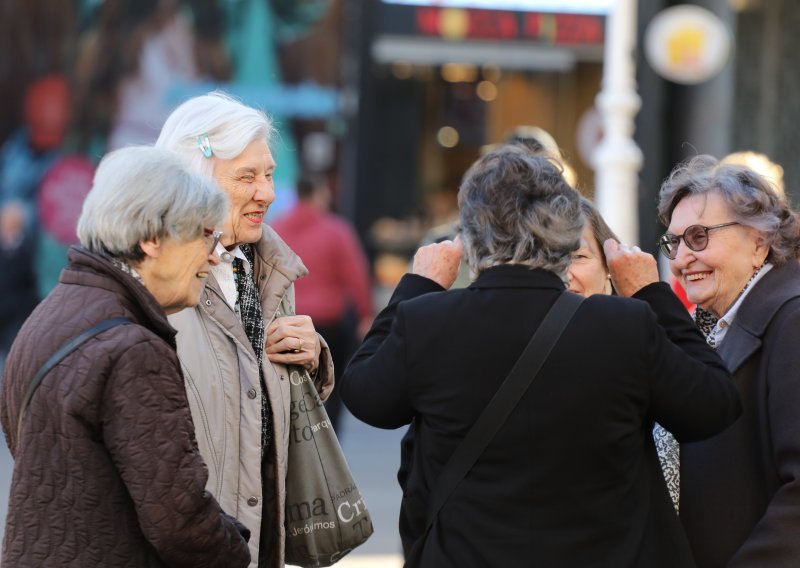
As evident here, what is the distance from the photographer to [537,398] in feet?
9.00

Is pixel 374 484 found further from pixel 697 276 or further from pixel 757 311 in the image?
pixel 757 311

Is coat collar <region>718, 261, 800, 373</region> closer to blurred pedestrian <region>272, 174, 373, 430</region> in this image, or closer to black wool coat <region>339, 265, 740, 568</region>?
black wool coat <region>339, 265, 740, 568</region>

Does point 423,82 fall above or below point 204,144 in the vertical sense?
below

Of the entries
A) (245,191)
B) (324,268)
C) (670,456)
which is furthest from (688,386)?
(324,268)

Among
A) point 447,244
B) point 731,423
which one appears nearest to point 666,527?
point 731,423

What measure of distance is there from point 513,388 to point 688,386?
1.32 ft

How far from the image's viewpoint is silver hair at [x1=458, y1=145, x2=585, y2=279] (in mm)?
2852

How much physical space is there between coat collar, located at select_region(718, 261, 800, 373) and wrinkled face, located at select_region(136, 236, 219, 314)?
1369 millimetres

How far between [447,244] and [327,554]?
39.4 inches

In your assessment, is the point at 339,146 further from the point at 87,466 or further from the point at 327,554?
the point at 87,466

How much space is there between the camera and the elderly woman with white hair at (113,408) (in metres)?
2.53

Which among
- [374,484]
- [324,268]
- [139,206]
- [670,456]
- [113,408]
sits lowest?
[374,484]

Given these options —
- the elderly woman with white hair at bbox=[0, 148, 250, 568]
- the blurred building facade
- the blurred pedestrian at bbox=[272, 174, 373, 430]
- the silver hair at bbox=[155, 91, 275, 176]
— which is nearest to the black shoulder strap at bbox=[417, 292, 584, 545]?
the elderly woman with white hair at bbox=[0, 148, 250, 568]

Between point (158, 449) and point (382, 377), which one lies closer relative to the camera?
point (158, 449)
